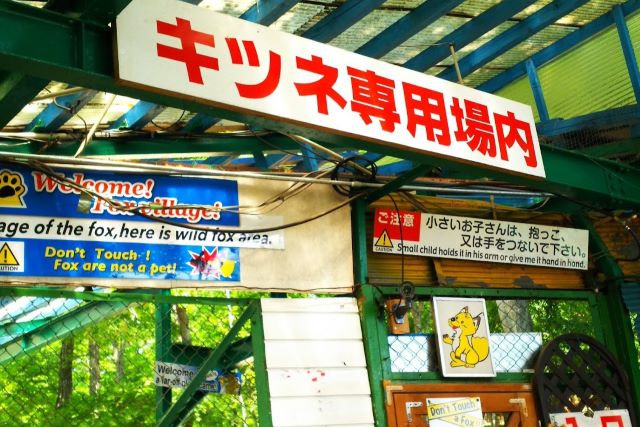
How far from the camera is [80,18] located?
4102mm

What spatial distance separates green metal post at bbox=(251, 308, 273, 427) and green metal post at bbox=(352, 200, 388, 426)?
2.90ft

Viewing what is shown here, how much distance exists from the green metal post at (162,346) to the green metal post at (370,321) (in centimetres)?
211

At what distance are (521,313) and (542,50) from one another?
2933 millimetres

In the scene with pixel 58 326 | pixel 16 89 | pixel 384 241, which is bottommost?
pixel 384 241

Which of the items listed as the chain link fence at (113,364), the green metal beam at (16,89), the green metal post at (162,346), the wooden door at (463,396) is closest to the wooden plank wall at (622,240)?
the wooden door at (463,396)

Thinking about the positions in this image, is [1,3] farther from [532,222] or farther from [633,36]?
[633,36]

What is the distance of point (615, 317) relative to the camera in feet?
25.1

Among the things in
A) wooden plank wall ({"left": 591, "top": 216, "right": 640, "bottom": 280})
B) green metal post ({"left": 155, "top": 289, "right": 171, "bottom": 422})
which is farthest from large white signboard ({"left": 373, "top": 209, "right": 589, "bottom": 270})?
green metal post ({"left": 155, "top": 289, "right": 171, "bottom": 422})

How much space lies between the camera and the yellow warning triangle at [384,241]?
6.90 m

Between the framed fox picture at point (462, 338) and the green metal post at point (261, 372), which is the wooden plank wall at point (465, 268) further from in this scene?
the green metal post at point (261, 372)

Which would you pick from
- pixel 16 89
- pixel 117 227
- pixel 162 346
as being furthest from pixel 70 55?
pixel 162 346

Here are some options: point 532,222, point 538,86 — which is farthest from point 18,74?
point 538,86

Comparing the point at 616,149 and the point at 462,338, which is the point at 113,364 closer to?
the point at 462,338

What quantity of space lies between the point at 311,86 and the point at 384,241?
91.6 inches
